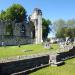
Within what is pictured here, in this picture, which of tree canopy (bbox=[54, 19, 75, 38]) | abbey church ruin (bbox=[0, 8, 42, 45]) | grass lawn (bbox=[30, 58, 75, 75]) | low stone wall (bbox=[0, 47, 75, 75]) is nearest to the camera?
low stone wall (bbox=[0, 47, 75, 75])

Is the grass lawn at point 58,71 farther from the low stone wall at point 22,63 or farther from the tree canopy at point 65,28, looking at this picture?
the tree canopy at point 65,28

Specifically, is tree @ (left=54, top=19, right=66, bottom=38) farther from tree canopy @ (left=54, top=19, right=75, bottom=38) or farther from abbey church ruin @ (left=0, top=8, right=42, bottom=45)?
abbey church ruin @ (left=0, top=8, right=42, bottom=45)

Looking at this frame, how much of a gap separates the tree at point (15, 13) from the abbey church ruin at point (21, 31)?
11.7 ft

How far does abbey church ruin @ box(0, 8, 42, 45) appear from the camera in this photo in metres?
67.7

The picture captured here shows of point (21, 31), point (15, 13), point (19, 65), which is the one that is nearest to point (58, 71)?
point (19, 65)

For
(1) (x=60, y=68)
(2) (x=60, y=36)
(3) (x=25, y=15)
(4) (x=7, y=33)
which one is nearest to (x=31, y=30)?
(3) (x=25, y=15)

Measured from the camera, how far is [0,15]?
273 ft

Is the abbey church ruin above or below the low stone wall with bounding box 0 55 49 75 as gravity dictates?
above

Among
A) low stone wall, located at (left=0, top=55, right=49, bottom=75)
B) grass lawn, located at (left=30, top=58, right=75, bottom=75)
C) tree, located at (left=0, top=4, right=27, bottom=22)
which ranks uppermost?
tree, located at (left=0, top=4, right=27, bottom=22)

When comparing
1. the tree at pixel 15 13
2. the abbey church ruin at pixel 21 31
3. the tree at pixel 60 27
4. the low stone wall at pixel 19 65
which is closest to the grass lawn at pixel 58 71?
the low stone wall at pixel 19 65

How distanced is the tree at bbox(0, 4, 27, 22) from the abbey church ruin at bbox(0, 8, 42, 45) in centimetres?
357

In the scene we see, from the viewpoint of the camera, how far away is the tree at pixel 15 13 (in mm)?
81438

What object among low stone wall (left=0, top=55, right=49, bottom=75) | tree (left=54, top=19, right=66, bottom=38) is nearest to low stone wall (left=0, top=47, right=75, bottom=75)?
low stone wall (left=0, top=55, right=49, bottom=75)

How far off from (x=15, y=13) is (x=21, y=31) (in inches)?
285
